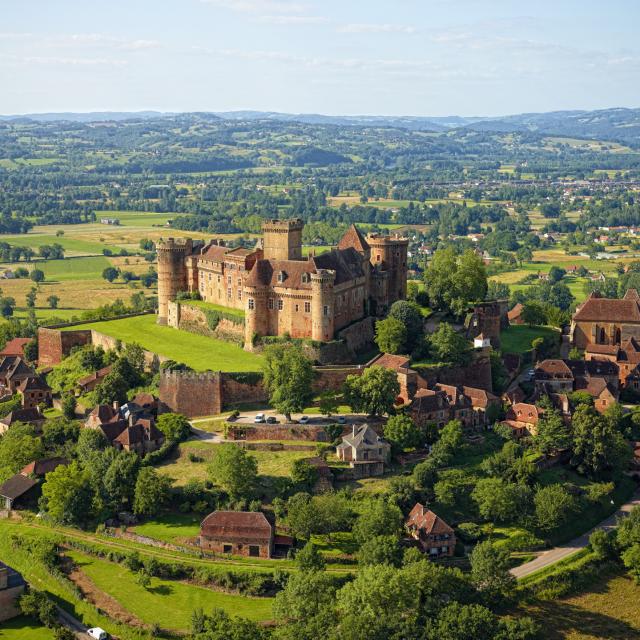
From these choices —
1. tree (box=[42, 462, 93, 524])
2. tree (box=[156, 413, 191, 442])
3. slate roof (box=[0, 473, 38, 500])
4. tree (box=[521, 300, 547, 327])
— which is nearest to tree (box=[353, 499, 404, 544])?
tree (box=[156, 413, 191, 442])

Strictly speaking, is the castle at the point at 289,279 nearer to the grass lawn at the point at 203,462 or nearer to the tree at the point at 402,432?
the tree at the point at 402,432

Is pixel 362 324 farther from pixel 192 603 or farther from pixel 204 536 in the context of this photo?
pixel 192 603

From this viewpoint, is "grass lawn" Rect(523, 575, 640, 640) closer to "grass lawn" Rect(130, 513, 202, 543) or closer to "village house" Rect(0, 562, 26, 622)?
"grass lawn" Rect(130, 513, 202, 543)

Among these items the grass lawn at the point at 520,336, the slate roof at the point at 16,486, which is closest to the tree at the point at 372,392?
the grass lawn at the point at 520,336

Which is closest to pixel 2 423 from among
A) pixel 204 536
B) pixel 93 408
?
pixel 93 408

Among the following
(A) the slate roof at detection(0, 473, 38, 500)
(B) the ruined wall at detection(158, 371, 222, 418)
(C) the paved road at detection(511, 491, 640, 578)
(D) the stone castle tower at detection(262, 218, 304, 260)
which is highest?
(D) the stone castle tower at detection(262, 218, 304, 260)

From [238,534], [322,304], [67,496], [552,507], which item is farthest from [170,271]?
[552,507]
